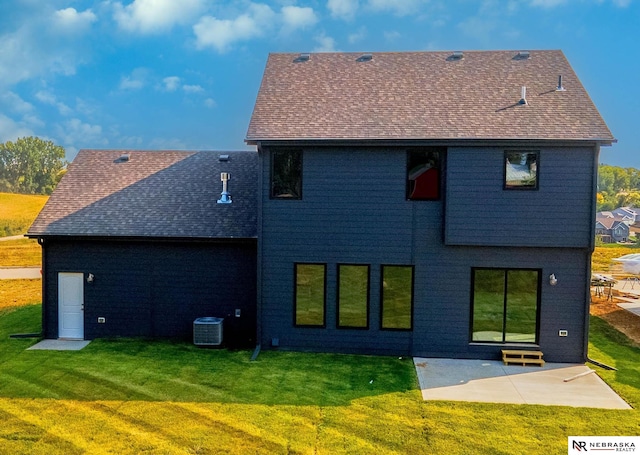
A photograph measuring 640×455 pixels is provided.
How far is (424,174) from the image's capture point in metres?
9.49

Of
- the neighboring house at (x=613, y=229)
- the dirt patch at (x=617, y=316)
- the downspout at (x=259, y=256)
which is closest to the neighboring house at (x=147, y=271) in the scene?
the downspout at (x=259, y=256)

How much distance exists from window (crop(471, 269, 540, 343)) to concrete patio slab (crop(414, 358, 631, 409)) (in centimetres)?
66

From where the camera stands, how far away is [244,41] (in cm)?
4719

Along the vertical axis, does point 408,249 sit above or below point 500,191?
below

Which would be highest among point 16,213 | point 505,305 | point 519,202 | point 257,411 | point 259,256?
point 519,202

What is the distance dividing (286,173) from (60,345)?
692 centimetres

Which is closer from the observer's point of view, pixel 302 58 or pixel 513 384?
pixel 513 384

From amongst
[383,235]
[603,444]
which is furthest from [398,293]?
[603,444]

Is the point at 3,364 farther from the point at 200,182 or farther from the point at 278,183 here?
the point at 278,183

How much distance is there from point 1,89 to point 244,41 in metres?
42.1

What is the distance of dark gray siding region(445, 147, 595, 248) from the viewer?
29.7 ft

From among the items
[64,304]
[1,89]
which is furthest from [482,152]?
[1,89]

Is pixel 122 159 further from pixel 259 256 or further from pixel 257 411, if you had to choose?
pixel 257 411

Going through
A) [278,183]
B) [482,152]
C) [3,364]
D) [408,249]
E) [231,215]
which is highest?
[482,152]
